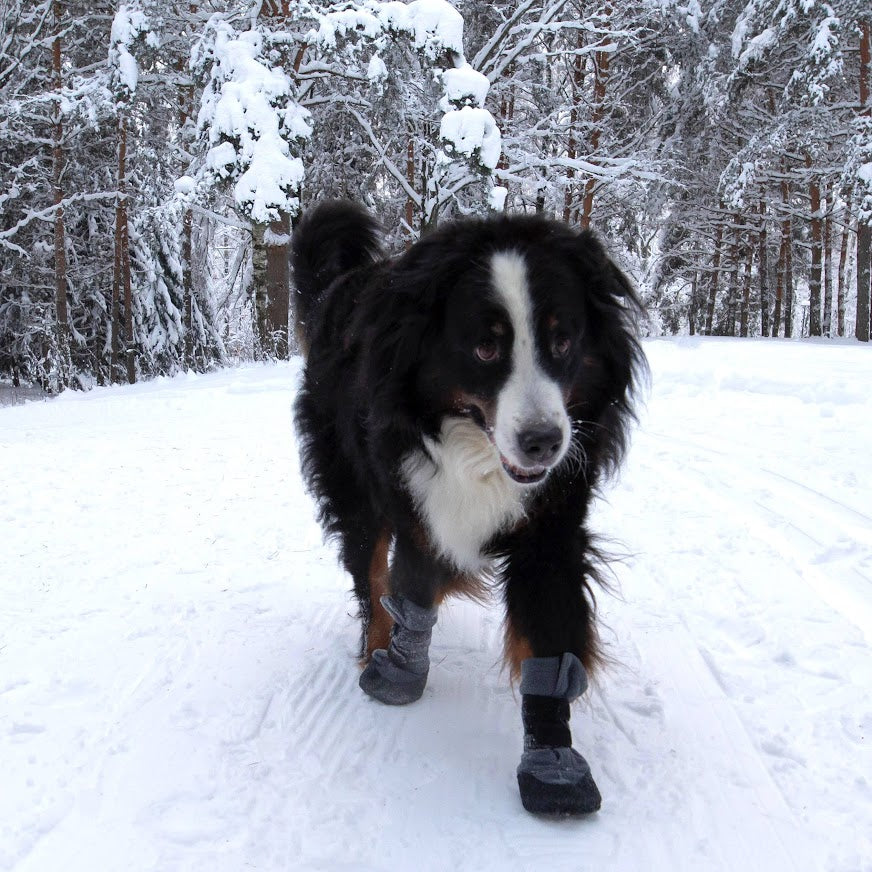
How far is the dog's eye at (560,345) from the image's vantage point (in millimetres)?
2354

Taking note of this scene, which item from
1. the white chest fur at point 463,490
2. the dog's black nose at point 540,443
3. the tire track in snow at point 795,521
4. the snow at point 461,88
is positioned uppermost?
the snow at point 461,88

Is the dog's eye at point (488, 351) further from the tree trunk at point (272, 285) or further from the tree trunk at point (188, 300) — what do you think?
the tree trunk at point (188, 300)

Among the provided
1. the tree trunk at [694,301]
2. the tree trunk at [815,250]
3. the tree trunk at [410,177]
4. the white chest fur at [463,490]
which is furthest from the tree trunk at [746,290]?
the white chest fur at [463,490]

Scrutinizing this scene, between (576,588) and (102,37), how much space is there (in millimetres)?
17822

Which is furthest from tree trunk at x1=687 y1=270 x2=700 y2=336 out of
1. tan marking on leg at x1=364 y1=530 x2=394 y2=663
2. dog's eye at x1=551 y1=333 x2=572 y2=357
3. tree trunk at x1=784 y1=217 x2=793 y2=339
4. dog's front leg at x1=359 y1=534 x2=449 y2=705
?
dog's eye at x1=551 y1=333 x2=572 y2=357

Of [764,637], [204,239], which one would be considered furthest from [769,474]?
[204,239]

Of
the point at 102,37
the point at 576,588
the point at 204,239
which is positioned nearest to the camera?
the point at 576,588

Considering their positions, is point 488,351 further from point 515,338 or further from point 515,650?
point 515,650

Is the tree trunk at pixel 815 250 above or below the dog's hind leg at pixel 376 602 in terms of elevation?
above

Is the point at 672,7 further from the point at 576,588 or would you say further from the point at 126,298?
the point at 576,588

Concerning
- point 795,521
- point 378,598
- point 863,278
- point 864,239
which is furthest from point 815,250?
point 378,598

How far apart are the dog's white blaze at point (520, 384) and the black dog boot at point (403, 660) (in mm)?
922

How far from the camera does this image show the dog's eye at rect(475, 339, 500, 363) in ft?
7.67

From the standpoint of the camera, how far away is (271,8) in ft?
47.7
